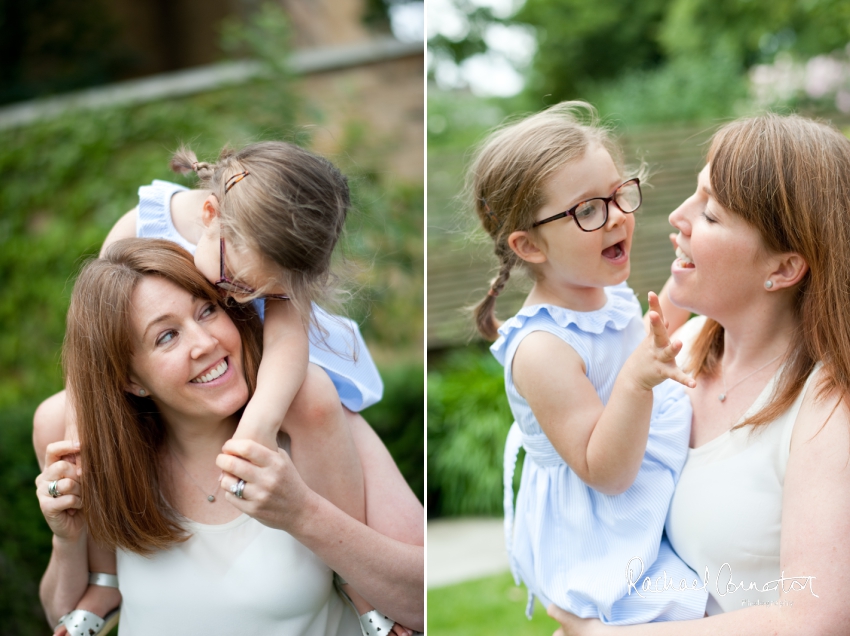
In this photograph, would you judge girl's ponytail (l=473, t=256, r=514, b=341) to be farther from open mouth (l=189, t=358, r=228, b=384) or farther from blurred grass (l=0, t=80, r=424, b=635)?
blurred grass (l=0, t=80, r=424, b=635)

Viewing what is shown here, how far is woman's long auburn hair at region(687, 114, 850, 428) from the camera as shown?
6.16 ft

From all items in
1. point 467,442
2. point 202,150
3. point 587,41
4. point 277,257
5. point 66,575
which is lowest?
point 467,442

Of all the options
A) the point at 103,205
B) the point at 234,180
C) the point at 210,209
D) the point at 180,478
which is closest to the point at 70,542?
the point at 180,478

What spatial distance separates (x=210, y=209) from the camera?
6.63 ft

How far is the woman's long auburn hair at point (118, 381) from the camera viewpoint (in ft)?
6.64

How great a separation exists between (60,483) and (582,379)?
4.55 ft

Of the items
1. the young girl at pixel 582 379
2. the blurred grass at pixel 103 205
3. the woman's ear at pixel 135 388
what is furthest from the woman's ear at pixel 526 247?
the blurred grass at pixel 103 205

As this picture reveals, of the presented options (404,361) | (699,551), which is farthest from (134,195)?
(699,551)

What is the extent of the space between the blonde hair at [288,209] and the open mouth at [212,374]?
255mm

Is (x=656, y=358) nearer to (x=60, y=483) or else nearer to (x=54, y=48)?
(x=60, y=483)

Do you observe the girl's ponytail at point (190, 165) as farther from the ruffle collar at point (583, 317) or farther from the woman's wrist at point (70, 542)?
the woman's wrist at point (70, 542)

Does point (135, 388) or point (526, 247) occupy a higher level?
point (526, 247)

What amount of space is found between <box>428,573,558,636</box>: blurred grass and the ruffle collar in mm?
3726

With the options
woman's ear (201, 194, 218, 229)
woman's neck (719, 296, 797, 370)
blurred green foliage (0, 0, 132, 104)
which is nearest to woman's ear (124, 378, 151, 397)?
woman's ear (201, 194, 218, 229)
